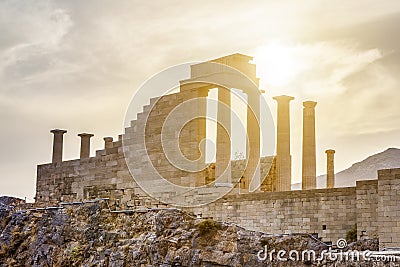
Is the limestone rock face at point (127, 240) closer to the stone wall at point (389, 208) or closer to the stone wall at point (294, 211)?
the stone wall at point (389, 208)

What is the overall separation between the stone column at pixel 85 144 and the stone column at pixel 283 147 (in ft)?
33.6

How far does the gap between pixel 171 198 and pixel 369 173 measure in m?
32.3

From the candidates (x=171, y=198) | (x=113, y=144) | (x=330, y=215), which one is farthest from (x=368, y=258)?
(x=113, y=144)

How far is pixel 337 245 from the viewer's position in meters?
20.7

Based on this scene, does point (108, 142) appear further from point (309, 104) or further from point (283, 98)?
point (309, 104)

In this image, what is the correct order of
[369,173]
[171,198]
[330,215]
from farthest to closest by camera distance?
[369,173] → [171,198] → [330,215]

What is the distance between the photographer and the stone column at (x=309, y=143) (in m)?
26.6

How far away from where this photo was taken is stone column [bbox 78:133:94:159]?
3311 centimetres

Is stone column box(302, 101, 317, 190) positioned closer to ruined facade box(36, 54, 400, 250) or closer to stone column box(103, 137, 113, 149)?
ruined facade box(36, 54, 400, 250)

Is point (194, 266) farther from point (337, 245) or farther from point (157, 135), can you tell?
point (157, 135)

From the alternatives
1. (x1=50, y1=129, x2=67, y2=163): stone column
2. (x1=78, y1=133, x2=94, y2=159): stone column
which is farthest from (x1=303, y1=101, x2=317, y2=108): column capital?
(x1=50, y1=129, x2=67, y2=163): stone column

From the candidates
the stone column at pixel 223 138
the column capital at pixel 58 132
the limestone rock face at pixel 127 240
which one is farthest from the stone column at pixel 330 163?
the column capital at pixel 58 132

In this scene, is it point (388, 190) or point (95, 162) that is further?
point (95, 162)

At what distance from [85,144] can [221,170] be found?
9.25 meters
